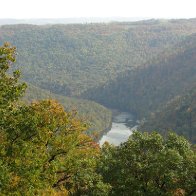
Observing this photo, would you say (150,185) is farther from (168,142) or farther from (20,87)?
(20,87)

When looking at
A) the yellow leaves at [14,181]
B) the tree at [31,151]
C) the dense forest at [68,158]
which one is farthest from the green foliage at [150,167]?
the yellow leaves at [14,181]

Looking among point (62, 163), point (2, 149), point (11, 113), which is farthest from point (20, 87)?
point (62, 163)

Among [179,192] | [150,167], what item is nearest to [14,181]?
[150,167]

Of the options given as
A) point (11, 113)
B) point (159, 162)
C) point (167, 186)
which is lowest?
point (167, 186)

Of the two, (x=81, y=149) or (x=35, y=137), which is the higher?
(x=35, y=137)

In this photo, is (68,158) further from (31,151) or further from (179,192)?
(179,192)

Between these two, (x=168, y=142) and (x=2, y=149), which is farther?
(x=168, y=142)

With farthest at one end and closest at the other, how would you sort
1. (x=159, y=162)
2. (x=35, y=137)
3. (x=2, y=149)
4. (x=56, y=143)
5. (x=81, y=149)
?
(x=81, y=149), (x=56, y=143), (x=159, y=162), (x=35, y=137), (x=2, y=149)

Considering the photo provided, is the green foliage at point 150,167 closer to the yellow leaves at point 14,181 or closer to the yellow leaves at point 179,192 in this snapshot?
the yellow leaves at point 179,192
